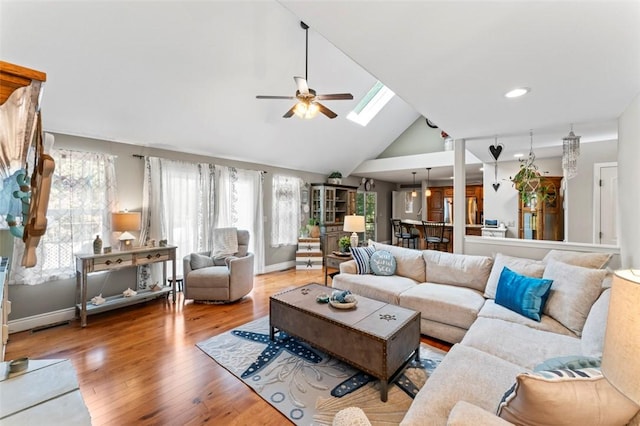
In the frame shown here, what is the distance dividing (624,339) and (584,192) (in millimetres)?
5302

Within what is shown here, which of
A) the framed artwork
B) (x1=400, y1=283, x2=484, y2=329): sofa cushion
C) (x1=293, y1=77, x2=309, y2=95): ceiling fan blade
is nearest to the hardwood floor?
(x1=400, y1=283, x2=484, y2=329): sofa cushion

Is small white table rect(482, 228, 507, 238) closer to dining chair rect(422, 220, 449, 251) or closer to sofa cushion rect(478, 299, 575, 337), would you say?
dining chair rect(422, 220, 449, 251)

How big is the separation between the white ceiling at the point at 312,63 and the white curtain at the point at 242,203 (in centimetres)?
48

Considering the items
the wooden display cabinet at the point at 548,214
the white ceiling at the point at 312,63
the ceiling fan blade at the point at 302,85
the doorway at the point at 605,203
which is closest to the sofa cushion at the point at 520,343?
the white ceiling at the point at 312,63

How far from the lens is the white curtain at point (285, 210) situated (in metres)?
5.88

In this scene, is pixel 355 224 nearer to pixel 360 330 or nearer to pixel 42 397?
pixel 360 330

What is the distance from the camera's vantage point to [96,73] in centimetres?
275

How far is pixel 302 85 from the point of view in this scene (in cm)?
269

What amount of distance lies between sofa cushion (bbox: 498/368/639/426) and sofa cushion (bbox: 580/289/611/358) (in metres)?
0.92

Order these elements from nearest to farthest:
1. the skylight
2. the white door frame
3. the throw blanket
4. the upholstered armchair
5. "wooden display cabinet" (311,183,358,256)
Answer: the upholstered armchair → the white door frame → the throw blanket → the skylight → "wooden display cabinet" (311,183,358,256)

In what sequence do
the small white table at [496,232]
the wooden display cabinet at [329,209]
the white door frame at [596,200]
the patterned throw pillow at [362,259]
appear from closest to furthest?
1. the patterned throw pillow at [362,259]
2. the white door frame at [596,200]
3. the small white table at [496,232]
4. the wooden display cabinet at [329,209]

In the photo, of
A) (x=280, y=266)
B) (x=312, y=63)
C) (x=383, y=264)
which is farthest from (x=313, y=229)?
(x=312, y=63)

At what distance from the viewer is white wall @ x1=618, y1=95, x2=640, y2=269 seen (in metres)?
2.29

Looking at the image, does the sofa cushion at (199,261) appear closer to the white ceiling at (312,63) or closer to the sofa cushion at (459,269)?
the white ceiling at (312,63)
